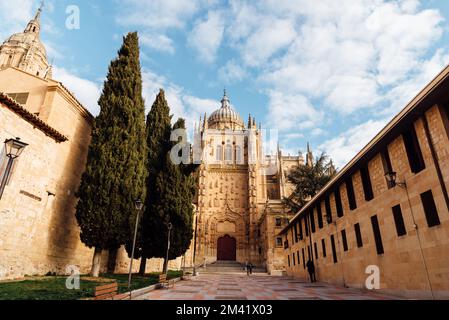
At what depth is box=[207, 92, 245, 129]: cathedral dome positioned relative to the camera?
4956 cm

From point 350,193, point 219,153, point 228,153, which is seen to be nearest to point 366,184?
point 350,193

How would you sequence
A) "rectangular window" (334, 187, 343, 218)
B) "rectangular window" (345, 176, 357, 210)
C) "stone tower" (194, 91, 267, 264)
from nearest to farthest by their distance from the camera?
1. "rectangular window" (345, 176, 357, 210)
2. "rectangular window" (334, 187, 343, 218)
3. "stone tower" (194, 91, 267, 264)

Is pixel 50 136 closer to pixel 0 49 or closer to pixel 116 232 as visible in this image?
pixel 116 232

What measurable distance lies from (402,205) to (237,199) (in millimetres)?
30784

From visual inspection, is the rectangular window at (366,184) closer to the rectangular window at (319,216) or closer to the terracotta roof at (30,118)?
the rectangular window at (319,216)

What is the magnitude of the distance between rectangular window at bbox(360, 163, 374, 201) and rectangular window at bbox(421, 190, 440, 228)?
9.09ft

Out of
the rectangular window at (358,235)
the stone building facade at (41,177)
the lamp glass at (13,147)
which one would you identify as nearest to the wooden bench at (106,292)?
the lamp glass at (13,147)

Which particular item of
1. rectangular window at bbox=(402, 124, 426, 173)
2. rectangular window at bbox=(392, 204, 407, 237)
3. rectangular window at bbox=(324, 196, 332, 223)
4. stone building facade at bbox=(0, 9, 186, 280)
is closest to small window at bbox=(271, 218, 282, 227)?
rectangular window at bbox=(324, 196, 332, 223)

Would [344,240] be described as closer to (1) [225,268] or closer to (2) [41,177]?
(2) [41,177]

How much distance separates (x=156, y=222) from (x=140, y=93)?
329 inches

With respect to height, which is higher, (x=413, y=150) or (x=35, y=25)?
(x=35, y=25)

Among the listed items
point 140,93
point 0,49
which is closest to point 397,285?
point 140,93

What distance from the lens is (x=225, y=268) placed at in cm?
3041

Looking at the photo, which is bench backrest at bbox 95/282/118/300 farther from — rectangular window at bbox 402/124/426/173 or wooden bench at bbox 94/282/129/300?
rectangular window at bbox 402/124/426/173
